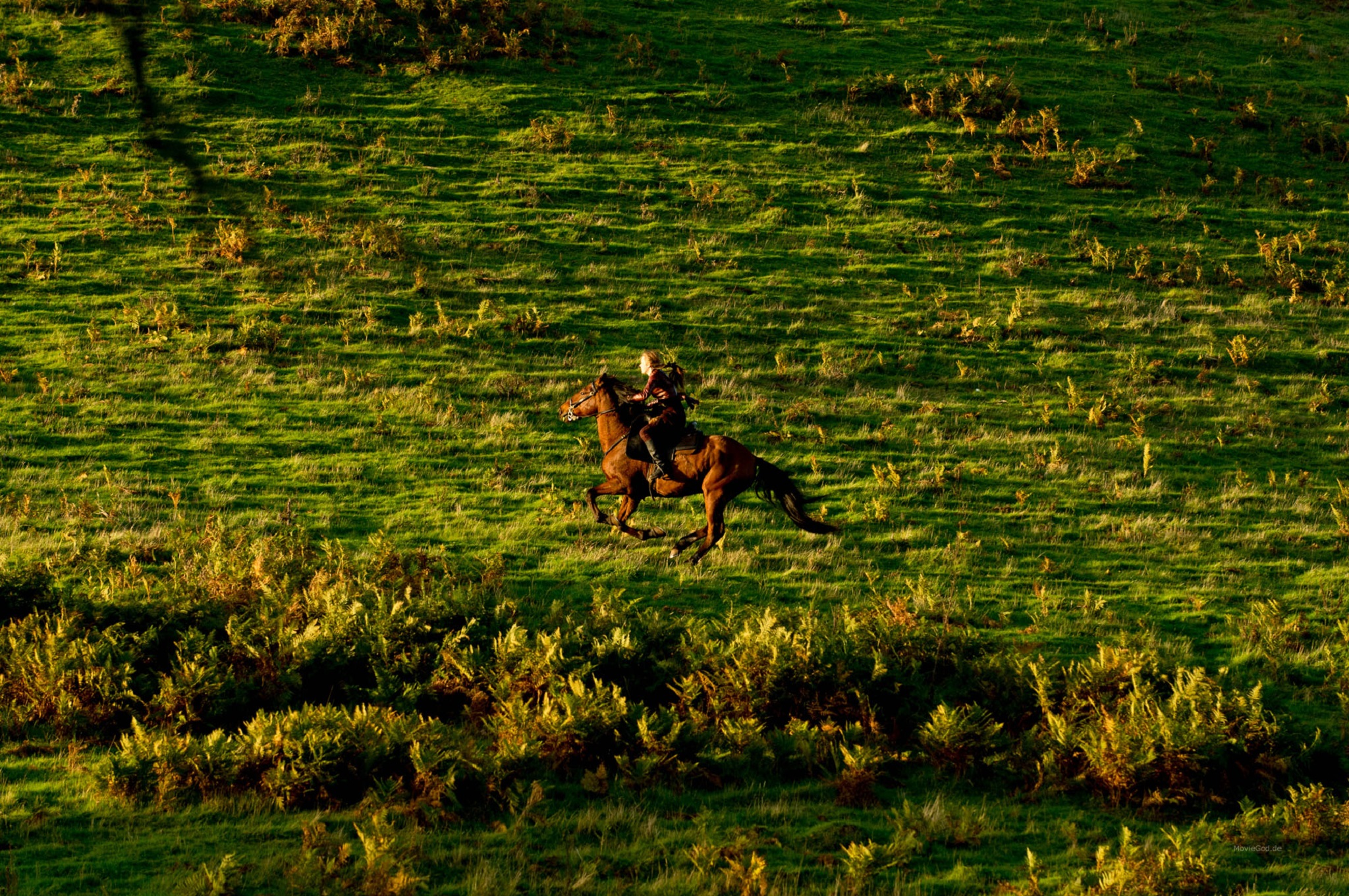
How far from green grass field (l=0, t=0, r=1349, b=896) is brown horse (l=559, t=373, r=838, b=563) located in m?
2.40

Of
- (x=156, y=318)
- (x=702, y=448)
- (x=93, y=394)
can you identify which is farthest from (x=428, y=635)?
(x=156, y=318)

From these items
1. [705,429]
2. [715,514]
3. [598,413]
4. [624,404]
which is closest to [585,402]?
[598,413]

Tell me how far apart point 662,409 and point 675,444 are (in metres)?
0.55

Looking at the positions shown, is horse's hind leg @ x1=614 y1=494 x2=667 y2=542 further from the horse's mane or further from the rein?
the horse's mane

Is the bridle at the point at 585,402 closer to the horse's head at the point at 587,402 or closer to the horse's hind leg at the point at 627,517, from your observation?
the horse's head at the point at 587,402

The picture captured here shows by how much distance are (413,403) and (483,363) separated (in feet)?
8.86

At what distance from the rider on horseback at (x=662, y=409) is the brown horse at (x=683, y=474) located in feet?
0.59

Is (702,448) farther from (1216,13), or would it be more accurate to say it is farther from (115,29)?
(1216,13)

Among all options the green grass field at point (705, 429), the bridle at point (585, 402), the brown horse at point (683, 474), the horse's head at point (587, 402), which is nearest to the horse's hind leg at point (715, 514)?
the brown horse at point (683, 474)

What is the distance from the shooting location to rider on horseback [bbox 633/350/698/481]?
12.5 metres

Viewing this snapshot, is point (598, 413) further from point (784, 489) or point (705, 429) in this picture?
point (705, 429)

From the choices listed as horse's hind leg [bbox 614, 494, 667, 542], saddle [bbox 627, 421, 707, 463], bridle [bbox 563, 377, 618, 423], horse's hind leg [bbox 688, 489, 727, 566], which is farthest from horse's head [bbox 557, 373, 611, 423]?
horse's hind leg [bbox 688, 489, 727, 566]

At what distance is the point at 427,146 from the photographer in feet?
128

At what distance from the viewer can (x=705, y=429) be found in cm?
2461
